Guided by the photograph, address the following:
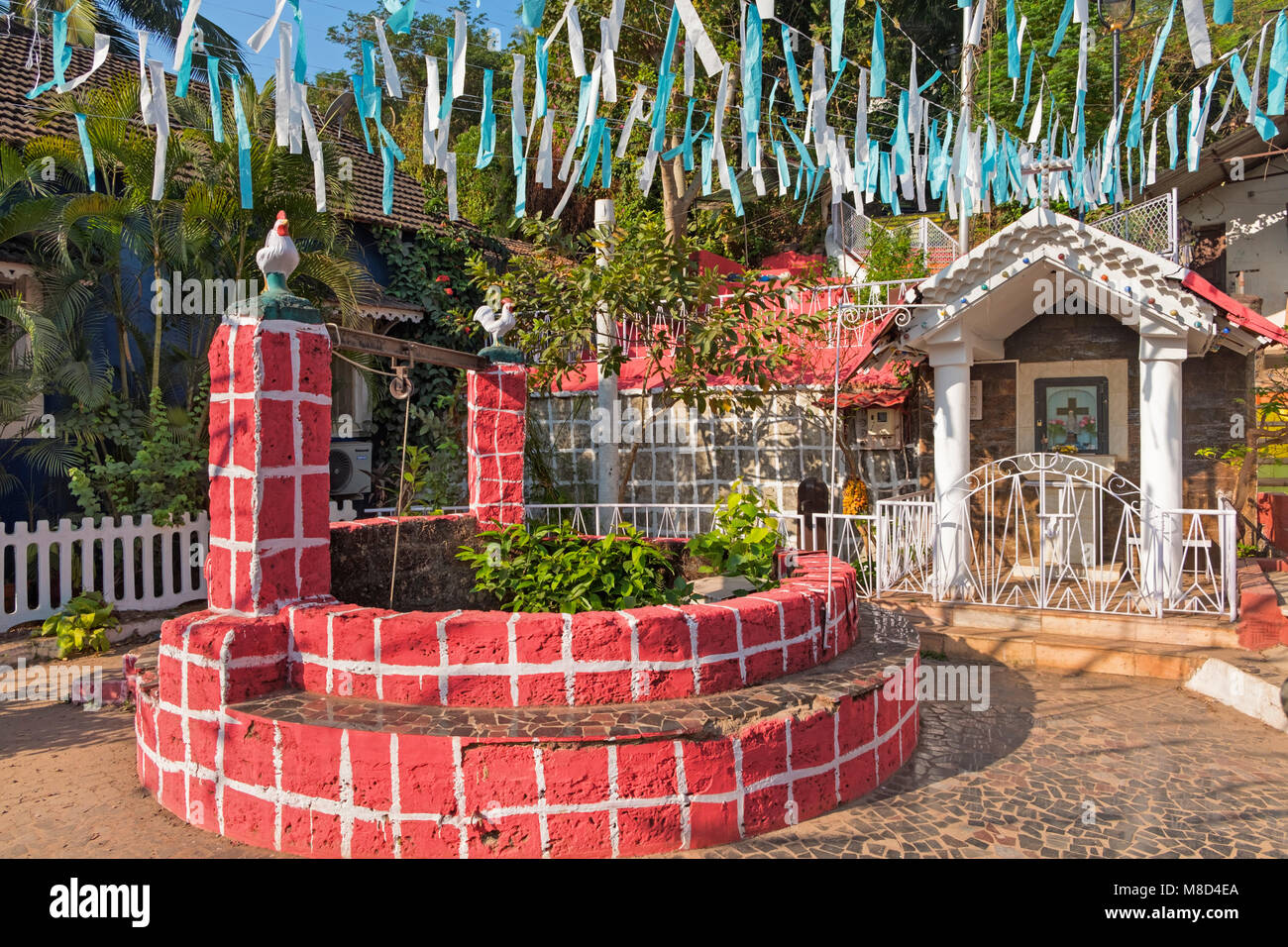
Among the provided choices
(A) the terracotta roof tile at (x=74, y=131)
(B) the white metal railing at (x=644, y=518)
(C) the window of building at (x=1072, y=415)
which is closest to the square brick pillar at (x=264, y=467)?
(A) the terracotta roof tile at (x=74, y=131)

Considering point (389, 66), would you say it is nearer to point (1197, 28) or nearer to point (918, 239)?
point (1197, 28)

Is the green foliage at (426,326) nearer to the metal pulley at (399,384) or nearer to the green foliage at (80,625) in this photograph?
the green foliage at (80,625)

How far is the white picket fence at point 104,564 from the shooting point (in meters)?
7.46

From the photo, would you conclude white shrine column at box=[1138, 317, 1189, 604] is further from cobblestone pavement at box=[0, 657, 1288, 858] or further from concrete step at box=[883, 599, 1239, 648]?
cobblestone pavement at box=[0, 657, 1288, 858]

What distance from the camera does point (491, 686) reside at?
3834mm

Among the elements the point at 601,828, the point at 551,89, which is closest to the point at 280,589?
the point at 601,828

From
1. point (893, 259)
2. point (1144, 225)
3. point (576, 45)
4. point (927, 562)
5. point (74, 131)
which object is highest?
point (74, 131)

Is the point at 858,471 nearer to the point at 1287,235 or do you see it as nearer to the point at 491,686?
the point at 491,686

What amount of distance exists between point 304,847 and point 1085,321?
8.44 metres

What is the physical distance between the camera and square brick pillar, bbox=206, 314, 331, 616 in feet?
13.4

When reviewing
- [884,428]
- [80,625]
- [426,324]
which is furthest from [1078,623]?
[426,324]

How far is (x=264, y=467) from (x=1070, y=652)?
5.85 m

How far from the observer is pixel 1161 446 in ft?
23.2

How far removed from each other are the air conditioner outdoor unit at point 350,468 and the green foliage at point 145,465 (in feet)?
6.61
